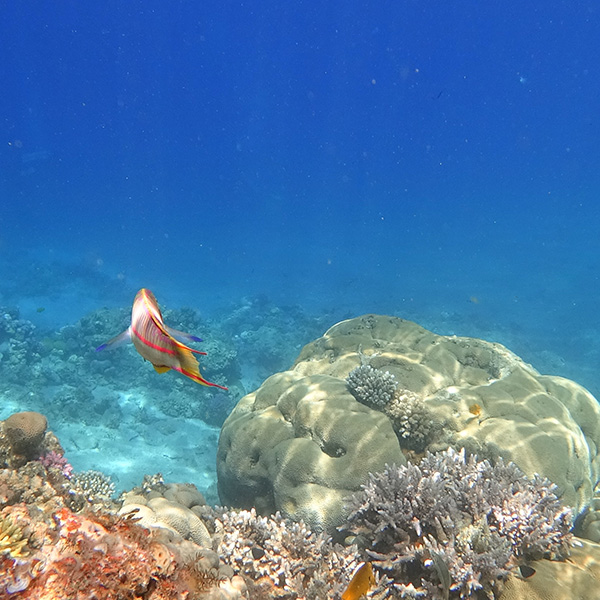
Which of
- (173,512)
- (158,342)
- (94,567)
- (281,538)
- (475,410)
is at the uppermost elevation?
(475,410)

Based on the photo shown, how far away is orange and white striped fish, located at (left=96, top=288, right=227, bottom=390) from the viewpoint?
1.35m

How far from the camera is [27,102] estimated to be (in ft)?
351

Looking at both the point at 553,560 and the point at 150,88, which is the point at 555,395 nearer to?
the point at 553,560

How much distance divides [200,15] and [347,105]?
6076 cm

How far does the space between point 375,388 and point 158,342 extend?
4.82 metres

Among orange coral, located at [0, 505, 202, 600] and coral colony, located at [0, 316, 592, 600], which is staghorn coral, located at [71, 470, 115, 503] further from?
orange coral, located at [0, 505, 202, 600]

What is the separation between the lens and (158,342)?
138 cm

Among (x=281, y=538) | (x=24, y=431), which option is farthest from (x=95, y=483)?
(x=281, y=538)

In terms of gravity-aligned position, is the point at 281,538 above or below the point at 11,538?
above

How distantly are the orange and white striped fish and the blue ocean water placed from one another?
1110cm

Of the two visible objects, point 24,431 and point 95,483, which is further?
point 95,483

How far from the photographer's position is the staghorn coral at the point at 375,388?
5.66 metres

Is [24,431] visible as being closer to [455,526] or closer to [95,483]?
[95,483]

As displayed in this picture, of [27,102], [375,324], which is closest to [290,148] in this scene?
[27,102]
